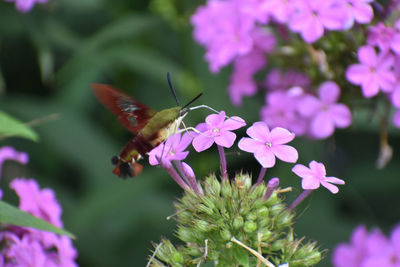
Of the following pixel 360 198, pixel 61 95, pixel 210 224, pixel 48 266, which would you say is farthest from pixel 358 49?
pixel 61 95

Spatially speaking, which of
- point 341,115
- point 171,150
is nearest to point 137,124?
point 171,150

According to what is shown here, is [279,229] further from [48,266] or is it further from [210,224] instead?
[48,266]

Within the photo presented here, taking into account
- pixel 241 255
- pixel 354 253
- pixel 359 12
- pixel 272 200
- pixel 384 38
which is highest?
pixel 359 12

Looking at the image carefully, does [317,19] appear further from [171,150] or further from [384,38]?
[171,150]

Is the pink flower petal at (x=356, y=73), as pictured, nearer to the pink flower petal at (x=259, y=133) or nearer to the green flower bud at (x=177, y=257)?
the pink flower petal at (x=259, y=133)

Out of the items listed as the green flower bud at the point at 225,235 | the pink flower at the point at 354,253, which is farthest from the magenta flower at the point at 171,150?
the pink flower at the point at 354,253

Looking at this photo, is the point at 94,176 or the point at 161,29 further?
the point at 161,29
